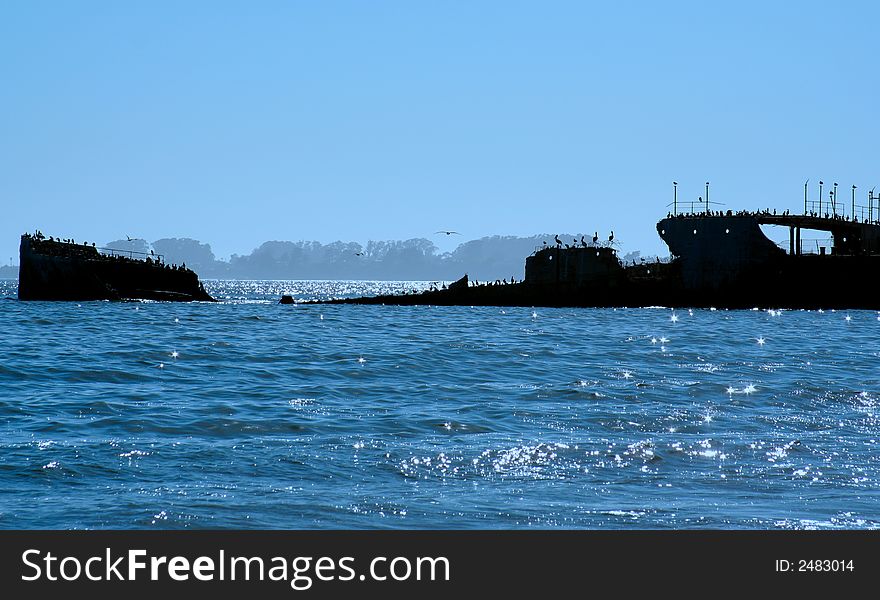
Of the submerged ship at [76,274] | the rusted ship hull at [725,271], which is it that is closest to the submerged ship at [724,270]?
the rusted ship hull at [725,271]

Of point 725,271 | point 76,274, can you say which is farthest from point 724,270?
point 76,274

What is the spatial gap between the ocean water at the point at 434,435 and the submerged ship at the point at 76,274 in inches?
1677

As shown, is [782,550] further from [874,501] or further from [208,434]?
[208,434]

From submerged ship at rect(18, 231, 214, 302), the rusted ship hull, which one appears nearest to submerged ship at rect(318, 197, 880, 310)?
the rusted ship hull

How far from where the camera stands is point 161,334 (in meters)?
51.5

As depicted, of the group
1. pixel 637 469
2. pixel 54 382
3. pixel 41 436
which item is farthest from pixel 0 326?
pixel 637 469

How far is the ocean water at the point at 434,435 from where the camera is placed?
49.9 feet

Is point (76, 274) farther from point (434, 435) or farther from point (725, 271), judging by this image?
point (434, 435)

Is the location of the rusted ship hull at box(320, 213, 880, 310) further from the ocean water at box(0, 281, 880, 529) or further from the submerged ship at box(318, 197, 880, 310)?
the ocean water at box(0, 281, 880, 529)

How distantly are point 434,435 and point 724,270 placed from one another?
6454 centimetres

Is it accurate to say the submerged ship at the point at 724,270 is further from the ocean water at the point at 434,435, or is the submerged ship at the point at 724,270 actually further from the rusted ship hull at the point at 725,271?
the ocean water at the point at 434,435

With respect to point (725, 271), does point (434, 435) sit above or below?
below

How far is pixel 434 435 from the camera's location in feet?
73.0

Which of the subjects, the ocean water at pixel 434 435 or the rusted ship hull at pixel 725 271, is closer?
the ocean water at pixel 434 435
